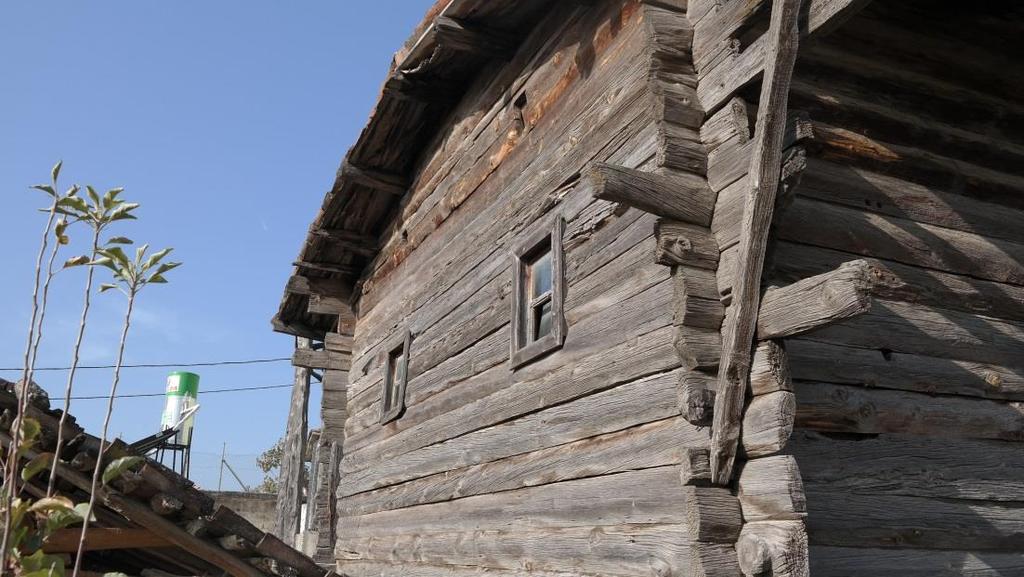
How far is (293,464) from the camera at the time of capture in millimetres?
13891

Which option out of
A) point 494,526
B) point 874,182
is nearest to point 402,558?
point 494,526

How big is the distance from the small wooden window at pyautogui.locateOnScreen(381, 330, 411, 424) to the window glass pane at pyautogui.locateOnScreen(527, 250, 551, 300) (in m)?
2.30

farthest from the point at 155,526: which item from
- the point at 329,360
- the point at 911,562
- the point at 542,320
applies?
the point at 329,360

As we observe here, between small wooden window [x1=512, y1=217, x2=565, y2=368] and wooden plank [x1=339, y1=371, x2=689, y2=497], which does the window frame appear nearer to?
wooden plank [x1=339, y1=371, x2=689, y2=497]

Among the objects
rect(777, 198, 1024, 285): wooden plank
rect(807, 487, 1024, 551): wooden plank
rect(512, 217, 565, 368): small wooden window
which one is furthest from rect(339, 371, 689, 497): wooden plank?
rect(777, 198, 1024, 285): wooden plank

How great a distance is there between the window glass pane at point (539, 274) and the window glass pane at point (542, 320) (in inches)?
3.5

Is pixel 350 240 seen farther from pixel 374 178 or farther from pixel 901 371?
pixel 901 371

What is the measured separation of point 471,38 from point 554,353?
9.04 ft

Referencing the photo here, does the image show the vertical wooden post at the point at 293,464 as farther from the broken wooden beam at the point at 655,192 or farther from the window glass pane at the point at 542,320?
the broken wooden beam at the point at 655,192

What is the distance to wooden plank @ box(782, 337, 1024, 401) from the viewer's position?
12.1ft

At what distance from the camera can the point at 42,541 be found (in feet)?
5.74

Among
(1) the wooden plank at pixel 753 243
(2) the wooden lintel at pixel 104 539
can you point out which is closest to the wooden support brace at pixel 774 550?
(1) the wooden plank at pixel 753 243

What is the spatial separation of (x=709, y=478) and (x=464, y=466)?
2.70 meters

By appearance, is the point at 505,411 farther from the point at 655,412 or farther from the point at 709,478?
the point at 709,478
